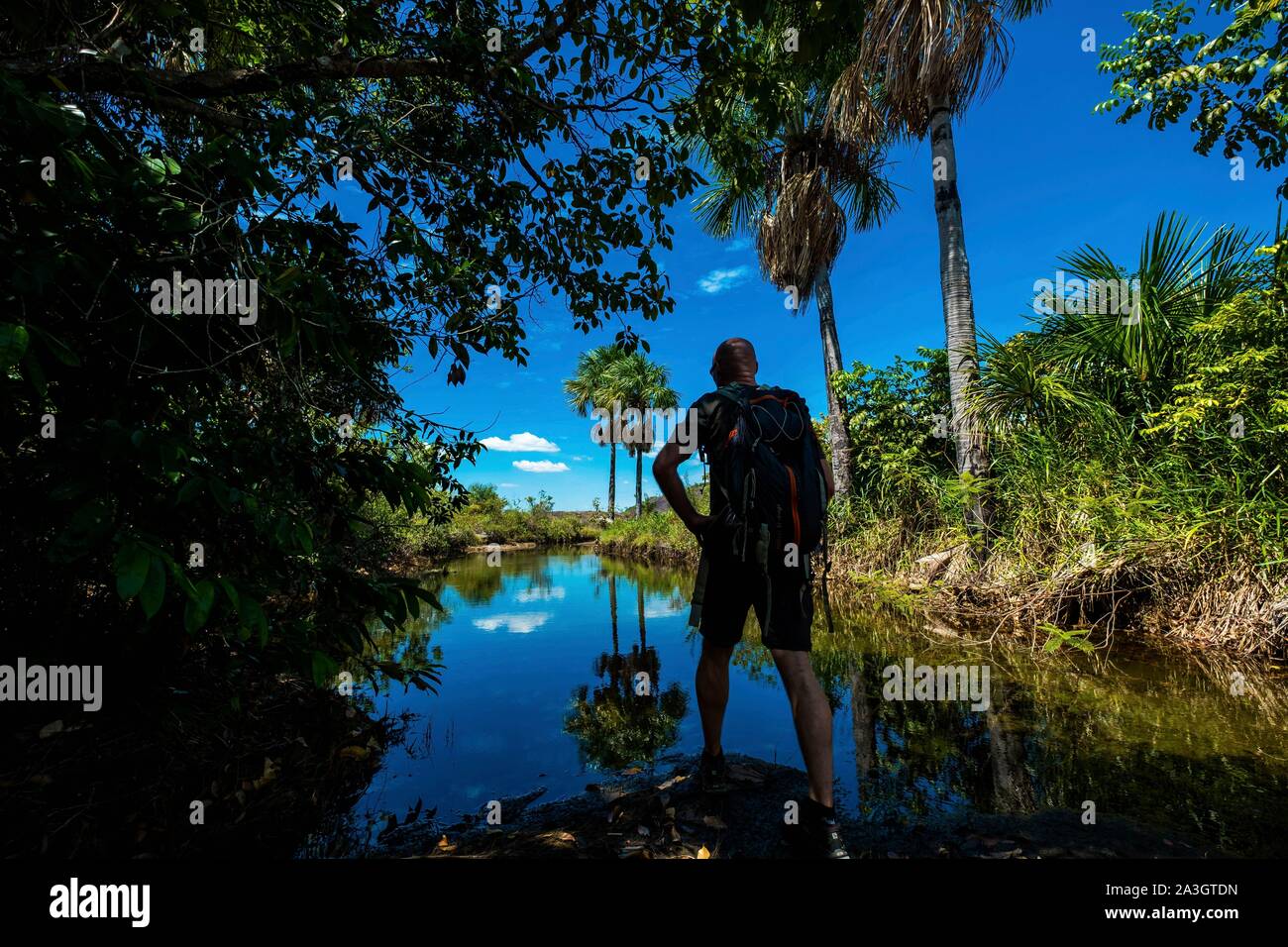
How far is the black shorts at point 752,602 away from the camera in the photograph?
6.96 feet

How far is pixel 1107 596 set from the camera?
16.9ft

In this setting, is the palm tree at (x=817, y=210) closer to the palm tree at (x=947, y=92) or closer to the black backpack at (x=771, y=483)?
the palm tree at (x=947, y=92)

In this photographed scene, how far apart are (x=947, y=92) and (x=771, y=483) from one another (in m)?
9.31

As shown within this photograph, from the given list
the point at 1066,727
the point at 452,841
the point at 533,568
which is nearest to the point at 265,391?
the point at 452,841

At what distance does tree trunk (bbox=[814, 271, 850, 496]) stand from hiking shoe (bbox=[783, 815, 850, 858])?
28.1 ft

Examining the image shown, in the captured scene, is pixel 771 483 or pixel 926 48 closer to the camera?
pixel 771 483

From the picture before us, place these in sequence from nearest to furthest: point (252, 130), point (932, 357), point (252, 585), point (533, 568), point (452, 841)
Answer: point (252, 585) → point (452, 841) → point (252, 130) → point (932, 357) → point (533, 568)

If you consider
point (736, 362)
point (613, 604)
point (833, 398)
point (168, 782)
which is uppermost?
point (833, 398)

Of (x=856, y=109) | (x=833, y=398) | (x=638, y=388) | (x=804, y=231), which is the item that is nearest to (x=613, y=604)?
(x=833, y=398)

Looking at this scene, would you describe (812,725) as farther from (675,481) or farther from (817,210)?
(817,210)

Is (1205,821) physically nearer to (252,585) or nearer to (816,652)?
(816,652)

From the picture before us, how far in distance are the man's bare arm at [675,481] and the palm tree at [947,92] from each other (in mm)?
6356

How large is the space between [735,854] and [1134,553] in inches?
219

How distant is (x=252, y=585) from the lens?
5.53ft
